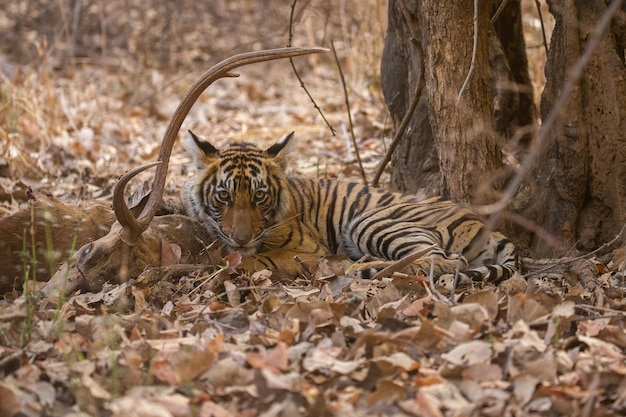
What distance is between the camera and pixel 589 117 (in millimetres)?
4777

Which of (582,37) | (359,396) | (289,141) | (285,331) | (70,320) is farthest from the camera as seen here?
(289,141)

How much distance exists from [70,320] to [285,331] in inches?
45.0

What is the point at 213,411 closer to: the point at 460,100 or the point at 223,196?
the point at 223,196

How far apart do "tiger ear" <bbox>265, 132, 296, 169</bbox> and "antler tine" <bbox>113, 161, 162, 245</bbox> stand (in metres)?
1.55

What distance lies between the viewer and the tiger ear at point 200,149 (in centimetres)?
548

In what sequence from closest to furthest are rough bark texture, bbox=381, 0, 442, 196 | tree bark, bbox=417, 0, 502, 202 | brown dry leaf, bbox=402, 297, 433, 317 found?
brown dry leaf, bbox=402, 297, 433, 317 < tree bark, bbox=417, 0, 502, 202 < rough bark texture, bbox=381, 0, 442, 196

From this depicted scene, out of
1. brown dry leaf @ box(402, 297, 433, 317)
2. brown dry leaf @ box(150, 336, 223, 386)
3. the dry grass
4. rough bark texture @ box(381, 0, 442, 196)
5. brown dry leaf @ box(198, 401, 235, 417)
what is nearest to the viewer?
brown dry leaf @ box(198, 401, 235, 417)

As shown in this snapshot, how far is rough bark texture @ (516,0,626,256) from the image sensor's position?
15.3 feet

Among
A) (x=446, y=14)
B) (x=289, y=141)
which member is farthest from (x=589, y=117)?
(x=289, y=141)

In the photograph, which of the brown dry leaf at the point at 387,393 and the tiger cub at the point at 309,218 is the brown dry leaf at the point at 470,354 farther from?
the tiger cub at the point at 309,218

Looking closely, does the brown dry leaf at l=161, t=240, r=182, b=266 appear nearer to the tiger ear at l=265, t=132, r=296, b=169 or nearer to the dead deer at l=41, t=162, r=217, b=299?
the dead deer at l=41, t=162, r=217, b=299

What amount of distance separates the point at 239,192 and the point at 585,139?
2257 mm

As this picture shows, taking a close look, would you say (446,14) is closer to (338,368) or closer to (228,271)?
(228,271)

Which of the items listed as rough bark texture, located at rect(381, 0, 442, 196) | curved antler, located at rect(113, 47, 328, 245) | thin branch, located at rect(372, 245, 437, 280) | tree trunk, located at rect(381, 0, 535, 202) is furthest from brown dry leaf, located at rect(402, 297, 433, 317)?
rough bark texture, located at rect(381, 0, 442, 196)
